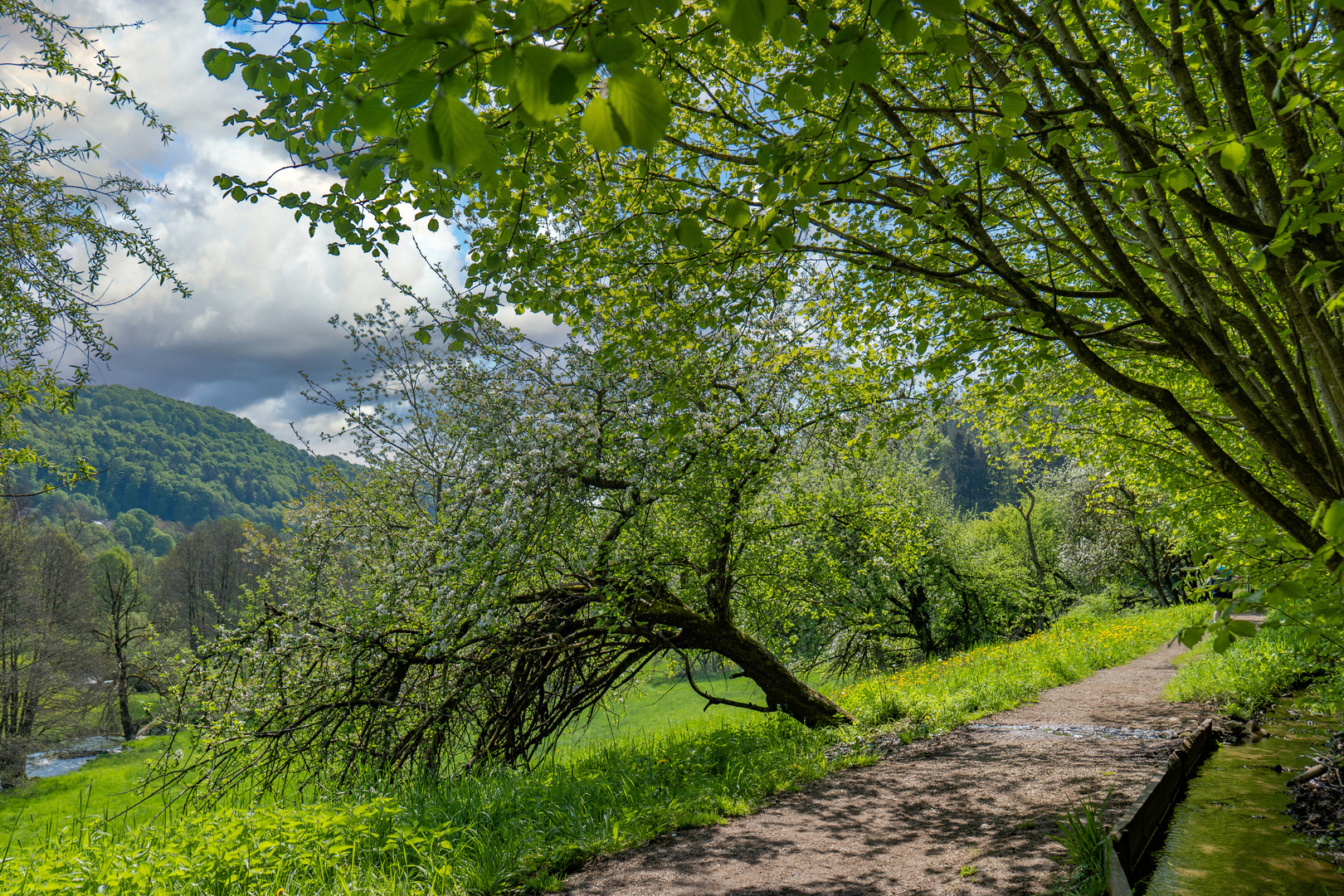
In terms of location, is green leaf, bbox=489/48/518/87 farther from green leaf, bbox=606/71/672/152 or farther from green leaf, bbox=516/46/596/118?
green leaf, bbox=606/71/672/152

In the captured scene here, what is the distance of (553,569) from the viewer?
747 cm

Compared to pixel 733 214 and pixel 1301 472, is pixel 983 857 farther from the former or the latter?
pixel 733 214

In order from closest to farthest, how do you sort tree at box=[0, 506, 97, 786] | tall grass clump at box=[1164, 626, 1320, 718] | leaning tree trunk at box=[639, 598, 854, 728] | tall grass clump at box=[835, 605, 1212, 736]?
tall grass clump at box=[1164, 626, 1320, 718] < leaning tree trunk at box=[639, 598, 854, 728] < tall grass clump at box=[835, 605, 1212, 736] < tree at box=[0, 506, 97, 786]

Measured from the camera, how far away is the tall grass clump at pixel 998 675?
9.98 metres

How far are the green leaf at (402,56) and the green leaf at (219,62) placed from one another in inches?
98.7

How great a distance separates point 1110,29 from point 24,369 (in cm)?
1149

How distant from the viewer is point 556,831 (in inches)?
221

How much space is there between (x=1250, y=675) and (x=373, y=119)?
13.0 m

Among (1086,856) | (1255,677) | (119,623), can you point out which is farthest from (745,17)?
(119,623)

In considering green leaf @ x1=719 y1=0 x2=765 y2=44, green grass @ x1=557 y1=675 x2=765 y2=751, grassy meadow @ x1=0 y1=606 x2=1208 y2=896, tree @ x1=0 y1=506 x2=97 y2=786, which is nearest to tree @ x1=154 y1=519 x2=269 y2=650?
tree @ x1=0 y1=506 x2=97 y2=786

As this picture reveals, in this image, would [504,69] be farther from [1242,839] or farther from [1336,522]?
[1242,839]

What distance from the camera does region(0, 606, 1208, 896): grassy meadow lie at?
13.8 ft

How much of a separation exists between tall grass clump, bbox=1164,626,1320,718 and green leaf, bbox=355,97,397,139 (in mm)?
Result: 11322

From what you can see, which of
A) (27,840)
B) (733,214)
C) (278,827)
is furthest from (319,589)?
(733,214)
